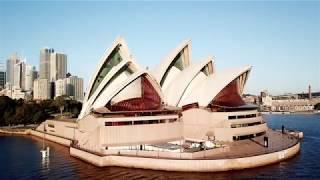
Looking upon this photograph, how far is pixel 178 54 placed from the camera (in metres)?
59.1

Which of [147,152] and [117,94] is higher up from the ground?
[117,94]

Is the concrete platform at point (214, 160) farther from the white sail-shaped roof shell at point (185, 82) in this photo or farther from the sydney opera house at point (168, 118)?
the white sail-shaped roof shell at point (185, 82)

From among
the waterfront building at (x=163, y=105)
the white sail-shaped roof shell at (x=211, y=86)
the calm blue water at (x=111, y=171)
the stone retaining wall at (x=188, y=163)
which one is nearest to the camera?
the calm blue water at (x=111, y=171)

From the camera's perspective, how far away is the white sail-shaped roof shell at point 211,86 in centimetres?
5209

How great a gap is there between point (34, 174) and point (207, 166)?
58.2ft

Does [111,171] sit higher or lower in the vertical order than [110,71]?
lower

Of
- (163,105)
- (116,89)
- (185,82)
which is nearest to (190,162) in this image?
(116,89)

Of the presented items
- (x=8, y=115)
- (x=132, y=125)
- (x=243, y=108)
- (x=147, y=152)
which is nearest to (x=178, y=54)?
(x=243, y=108)

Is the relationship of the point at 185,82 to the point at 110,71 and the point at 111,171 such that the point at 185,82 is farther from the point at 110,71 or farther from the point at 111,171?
the point at 111,171

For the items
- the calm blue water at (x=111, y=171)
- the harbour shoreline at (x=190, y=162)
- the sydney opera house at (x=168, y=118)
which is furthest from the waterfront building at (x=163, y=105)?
the calm blue water at (x=111, y=171)

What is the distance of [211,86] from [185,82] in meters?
4.20

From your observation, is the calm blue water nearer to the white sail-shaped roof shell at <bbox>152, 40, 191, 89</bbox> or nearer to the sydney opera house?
the sydney opera house

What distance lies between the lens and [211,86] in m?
53.4

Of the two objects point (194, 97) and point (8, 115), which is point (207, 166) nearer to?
point (194, 97)
